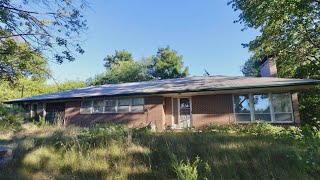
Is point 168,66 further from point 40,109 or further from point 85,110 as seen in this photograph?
point 40,109

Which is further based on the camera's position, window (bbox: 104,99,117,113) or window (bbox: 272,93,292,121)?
window (bbox: 104,99,117,113)


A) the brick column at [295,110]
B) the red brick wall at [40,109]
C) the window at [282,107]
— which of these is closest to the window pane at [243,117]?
the window at [282,107]

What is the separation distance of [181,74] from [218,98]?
2471cm

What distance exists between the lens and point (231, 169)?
5.28m

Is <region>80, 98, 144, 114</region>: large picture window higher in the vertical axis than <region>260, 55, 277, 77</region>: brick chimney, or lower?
lower

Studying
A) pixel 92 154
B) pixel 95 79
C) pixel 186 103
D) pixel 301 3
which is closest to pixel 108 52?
pixel 95 79

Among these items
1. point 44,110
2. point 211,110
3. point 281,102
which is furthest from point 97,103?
point 281,102

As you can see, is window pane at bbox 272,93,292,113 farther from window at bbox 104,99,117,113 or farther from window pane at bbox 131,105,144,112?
window at bbox 104,99,117,113

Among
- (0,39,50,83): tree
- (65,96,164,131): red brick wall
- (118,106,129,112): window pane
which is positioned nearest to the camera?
(0,39,50,83): tree

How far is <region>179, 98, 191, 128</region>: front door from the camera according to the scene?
57.1ft

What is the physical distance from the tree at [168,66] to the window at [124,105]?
22.3 m

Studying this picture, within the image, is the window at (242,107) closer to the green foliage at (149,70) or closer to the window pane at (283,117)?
the window pane at (283,117)

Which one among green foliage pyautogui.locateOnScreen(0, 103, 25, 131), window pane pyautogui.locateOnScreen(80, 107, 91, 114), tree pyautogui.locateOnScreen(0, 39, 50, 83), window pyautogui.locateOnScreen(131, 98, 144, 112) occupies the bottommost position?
green foliage pyautogui.locateOnScreen(0, 103, 25, 131)

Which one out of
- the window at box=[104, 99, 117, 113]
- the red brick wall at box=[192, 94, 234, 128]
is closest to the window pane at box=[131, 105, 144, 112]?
the window at box=[104, 99, 117, 113]
